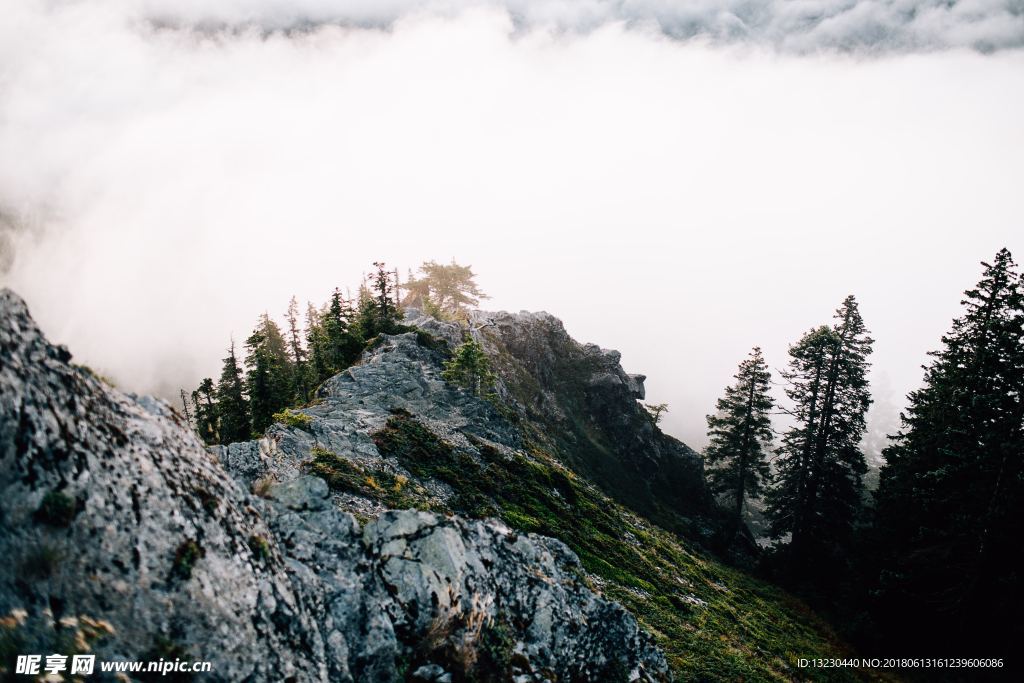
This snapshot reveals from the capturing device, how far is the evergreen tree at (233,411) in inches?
1273

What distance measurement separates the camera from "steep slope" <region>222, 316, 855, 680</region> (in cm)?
1744

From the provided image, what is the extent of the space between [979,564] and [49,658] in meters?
33.4

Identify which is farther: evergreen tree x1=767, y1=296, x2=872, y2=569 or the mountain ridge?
evergreen tree x1=767, y1=296, x2=872, y2=569

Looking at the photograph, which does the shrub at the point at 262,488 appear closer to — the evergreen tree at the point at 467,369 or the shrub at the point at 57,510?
the shrub at the point at 57,510

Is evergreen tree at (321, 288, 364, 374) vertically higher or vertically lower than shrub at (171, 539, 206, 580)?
higher

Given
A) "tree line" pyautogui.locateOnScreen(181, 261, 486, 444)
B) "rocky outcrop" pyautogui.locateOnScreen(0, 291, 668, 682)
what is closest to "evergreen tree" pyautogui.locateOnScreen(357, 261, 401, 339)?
"tree line" pyautogui.locateOnScreen(181, 261, 486, 444)

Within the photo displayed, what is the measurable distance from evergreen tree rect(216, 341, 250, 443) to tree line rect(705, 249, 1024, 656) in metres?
38.2

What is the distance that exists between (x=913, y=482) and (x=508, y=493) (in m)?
25.8

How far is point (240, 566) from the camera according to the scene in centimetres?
898

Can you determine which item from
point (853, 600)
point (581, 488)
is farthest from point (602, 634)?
point (853, 600)

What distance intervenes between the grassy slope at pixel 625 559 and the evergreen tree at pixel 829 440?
23.8 feet

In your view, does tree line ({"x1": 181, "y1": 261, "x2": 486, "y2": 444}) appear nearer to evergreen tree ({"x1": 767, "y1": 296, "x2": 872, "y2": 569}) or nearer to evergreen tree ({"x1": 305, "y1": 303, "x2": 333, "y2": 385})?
evergreen tree ({"x1": 305, "y1": 303, "x2": 333, "y2": 385})

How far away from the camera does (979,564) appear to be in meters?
22.0

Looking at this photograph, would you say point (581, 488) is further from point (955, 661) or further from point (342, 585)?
point (342, 585)
